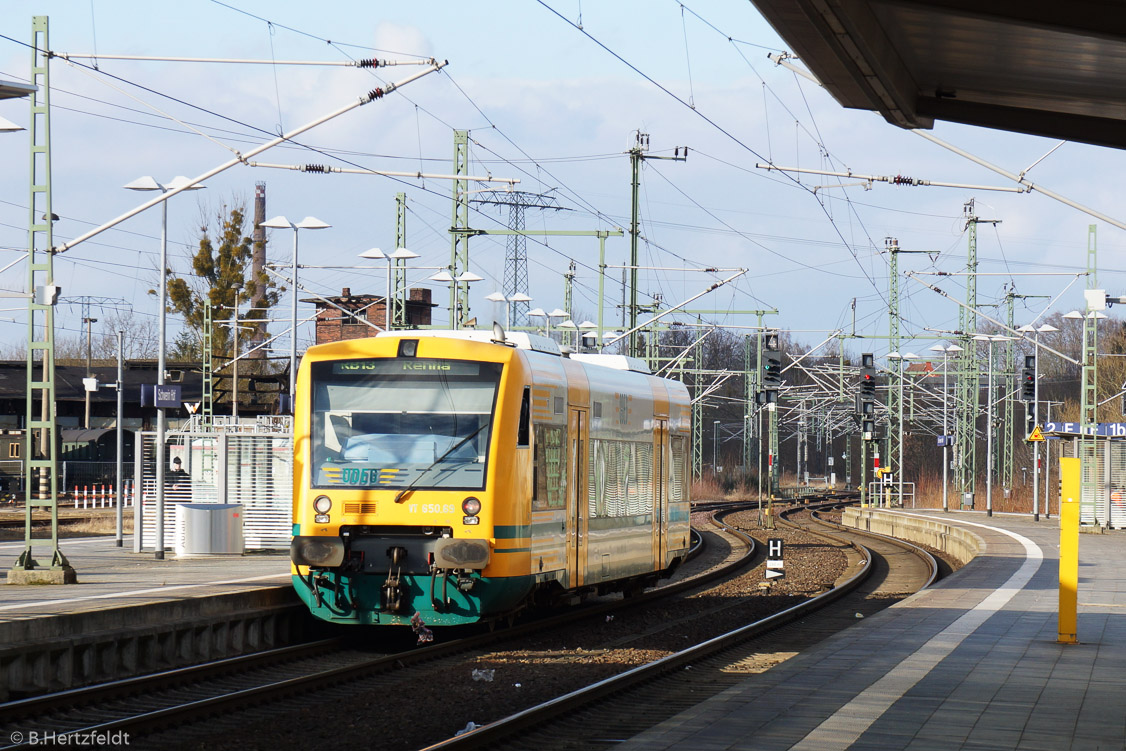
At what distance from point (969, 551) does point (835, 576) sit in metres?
6.35

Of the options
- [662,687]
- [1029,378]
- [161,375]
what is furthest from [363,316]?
[662,687]

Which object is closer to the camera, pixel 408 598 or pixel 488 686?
pixel 488 686

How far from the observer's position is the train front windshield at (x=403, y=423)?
562 inches

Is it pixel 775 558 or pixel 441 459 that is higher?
pixel 441 459

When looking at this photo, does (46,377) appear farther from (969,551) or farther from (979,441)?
(979,441)

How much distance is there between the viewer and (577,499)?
16.6 m

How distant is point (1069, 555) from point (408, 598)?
6569 millimetres

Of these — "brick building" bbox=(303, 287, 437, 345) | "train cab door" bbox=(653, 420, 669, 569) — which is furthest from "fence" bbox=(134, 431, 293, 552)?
"brick building" bbox=(303, 287, 437, 345)

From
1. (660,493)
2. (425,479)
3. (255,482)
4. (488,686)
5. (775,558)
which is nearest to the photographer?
(488,686)

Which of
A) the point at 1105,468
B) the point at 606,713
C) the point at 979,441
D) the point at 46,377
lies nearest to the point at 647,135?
the point at 1105,468

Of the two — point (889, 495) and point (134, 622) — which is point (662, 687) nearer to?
point (134, 622)

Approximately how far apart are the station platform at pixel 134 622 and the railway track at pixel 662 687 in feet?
14.6

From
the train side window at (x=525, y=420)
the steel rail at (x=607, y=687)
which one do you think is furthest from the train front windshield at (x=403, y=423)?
the steel rail at (x=607, y=687)

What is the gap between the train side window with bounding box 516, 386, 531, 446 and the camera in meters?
14.6
